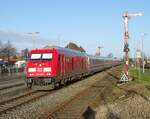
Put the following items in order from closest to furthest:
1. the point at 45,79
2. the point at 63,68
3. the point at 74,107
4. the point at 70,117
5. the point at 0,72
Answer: the point at 70,117, the point at 74,107, the point at 45,79, the point at 63,68, the point at 0,72

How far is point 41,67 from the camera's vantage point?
1072 inches

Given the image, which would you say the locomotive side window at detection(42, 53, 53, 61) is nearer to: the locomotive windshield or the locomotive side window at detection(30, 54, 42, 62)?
the locomotive windshield

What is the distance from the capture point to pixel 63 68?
2952 cm

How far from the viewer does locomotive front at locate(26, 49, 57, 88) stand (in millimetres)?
26688

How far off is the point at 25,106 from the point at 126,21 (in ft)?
74.8

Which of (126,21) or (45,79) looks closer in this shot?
(45,79)

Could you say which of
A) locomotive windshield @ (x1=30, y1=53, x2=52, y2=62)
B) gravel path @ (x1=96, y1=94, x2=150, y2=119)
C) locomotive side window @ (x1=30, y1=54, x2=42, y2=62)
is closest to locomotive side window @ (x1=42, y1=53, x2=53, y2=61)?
locomotive windshield @ (x1=30, y1=53, x2=52, y2=62)

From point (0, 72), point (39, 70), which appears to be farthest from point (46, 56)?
point (0, 72)

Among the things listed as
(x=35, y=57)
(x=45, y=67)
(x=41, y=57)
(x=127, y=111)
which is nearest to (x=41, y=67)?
(x=45, y=67)

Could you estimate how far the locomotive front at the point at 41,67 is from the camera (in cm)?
2669

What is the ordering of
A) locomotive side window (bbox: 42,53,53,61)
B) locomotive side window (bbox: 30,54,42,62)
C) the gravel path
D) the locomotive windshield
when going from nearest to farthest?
the gravel path → locomotive side window (bbox: 42,53,53,61) → the locomotive windshield → locomotive side window (bbox: 30,54,42,62)

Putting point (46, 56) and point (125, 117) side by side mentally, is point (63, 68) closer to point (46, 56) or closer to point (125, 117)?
point (46, 56)

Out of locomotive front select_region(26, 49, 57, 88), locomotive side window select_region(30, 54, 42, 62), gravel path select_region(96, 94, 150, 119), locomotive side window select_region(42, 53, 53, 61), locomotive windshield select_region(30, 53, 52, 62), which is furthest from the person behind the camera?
locomotive side window select_region(30, 54, 42, 62)

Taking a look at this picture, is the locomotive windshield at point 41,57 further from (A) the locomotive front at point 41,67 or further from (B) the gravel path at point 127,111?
(B) the gravel path at point 127,111
